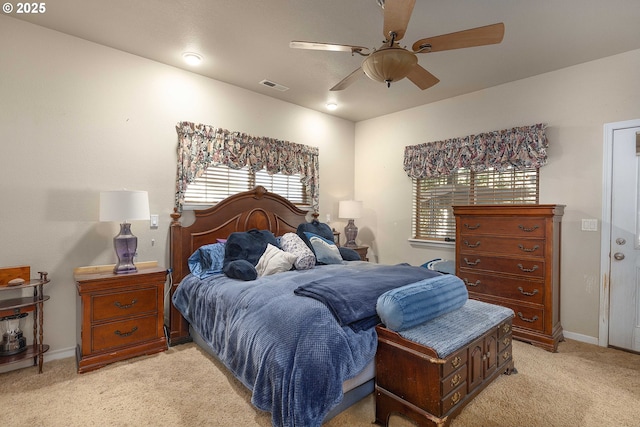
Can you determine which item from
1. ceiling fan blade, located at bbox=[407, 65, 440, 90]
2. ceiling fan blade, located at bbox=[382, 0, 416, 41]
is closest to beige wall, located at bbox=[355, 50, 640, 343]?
ceiling fan blade, located at bbox=[407, 65, 440, 90]

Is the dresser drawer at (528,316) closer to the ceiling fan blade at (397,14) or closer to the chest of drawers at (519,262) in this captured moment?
the chest of drawers at (519,262)

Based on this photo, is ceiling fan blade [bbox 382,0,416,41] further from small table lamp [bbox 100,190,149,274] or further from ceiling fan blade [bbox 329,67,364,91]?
small table lamp [bbox 100,190,149,274]

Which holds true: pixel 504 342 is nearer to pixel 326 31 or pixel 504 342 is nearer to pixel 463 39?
pixel 463 39

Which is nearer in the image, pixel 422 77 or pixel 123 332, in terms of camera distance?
pixel 422 77

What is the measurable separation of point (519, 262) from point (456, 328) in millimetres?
1704

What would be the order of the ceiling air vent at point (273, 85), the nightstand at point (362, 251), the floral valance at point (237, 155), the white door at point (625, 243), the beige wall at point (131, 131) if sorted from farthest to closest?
the nightstand at point (362, 251), the ceiling air vent at point (273, 85), the floral valance at point (237, 155), the white door at point (625, 243), the beige wall at point (131, 131)

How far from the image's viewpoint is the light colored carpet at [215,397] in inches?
76.7

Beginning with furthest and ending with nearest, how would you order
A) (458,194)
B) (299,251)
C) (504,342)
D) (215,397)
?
1. (458,194)
2. (299,251)
3. (504,342)
4. (215,397)

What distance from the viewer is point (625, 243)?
303 centimetres

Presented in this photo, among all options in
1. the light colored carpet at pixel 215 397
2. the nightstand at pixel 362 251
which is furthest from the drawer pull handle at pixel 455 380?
the nightstand at pixel 362 251

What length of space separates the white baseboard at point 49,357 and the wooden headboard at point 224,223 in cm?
83

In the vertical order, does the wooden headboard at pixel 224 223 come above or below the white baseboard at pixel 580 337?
above

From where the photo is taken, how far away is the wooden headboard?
3.28 metres

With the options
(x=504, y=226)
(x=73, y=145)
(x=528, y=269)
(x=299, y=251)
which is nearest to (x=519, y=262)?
(x=528, y=269)
